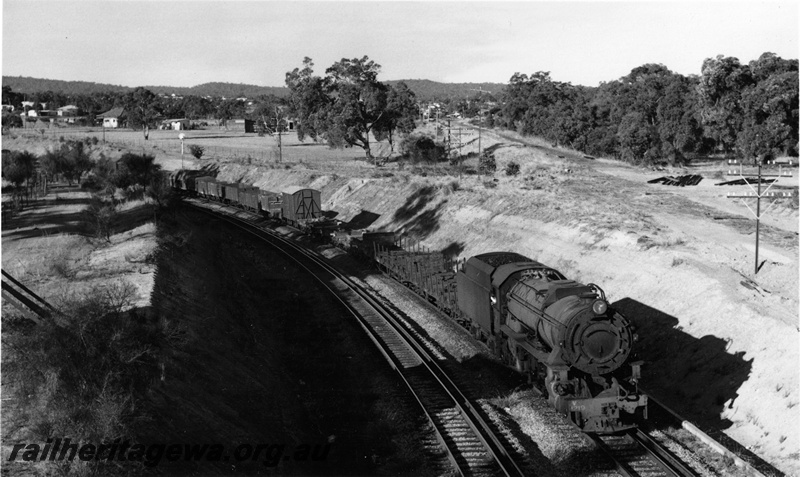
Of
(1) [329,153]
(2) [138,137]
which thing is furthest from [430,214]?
(2) [138,137]

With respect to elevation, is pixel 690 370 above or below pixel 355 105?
below

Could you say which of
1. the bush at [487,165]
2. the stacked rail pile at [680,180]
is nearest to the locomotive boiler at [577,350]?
the stacked rail pile at [680,180]

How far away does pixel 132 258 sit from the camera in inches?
1251

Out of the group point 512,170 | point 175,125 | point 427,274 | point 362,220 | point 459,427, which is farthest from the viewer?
point 175,125

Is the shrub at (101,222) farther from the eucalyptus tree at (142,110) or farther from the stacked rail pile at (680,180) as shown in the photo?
the eucalyptus tree at (142,110)

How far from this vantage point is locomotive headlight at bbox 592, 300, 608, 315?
16.3 m

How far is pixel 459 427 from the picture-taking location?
62.2 ft

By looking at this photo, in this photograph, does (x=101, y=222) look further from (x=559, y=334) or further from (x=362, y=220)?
(x=559, y=334)

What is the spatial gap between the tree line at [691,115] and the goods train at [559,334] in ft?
154

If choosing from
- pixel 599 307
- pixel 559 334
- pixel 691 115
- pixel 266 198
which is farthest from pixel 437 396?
pixel 691 115

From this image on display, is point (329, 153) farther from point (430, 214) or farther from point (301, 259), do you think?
point (301, 259)

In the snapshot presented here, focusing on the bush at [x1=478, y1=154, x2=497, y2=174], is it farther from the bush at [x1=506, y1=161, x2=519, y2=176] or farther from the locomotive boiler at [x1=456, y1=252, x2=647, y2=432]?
the locomotive boiler at [x1=456, y1=252, x2=647, y2=432]

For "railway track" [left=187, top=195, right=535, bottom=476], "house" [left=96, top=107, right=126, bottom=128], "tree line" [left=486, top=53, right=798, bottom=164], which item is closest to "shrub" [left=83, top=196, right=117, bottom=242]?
"railway track" [left=187, top=195, right=535, bottom=476]

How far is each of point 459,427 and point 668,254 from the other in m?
16.4
